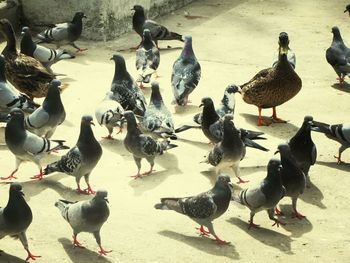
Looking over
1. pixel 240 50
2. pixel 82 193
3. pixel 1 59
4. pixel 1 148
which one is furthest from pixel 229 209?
pixel 240 50

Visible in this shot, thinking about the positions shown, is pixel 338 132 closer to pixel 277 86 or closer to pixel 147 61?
pixel 277 86

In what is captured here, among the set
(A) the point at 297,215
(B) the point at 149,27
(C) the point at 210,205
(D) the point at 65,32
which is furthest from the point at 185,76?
(C) the point at 210,205

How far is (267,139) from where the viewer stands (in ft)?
30.8

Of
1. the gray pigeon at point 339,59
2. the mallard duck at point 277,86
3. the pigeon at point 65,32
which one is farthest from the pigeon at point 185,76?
the pigeon at point 65,32

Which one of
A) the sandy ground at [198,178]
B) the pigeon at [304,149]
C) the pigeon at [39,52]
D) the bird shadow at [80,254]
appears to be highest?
the pigeon at [304,149]

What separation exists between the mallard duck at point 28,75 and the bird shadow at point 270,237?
12.3 ft

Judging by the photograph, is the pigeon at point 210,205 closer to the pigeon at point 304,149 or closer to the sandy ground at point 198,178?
the sandy ground at point 198,178

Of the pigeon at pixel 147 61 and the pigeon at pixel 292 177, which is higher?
the pigeon at pixel 292 177

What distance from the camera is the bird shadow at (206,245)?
6.83 m

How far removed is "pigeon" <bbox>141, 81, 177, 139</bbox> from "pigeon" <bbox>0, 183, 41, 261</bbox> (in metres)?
2.58

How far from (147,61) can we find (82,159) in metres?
3.47

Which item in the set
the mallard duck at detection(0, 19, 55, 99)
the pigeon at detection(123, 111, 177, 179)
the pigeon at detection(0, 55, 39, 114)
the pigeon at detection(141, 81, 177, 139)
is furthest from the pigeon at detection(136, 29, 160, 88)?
the pigeon at detection(123, 111, 177, 179)

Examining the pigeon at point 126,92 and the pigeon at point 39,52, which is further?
the pigeon at point 39,52

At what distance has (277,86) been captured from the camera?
975 centimetres
